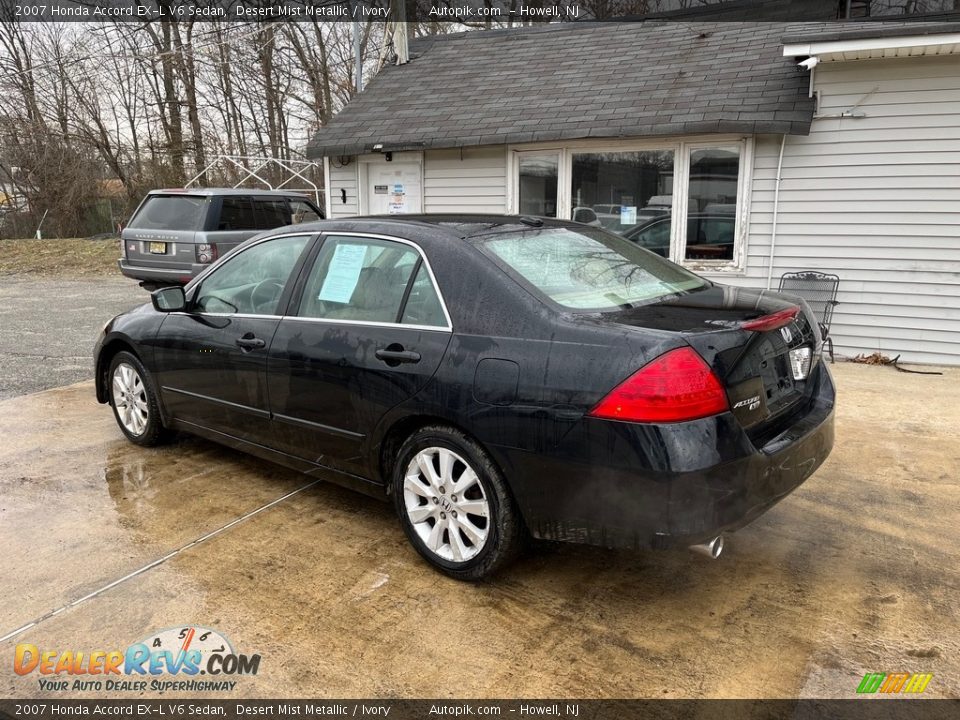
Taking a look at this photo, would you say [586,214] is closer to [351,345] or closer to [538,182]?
[538,182]

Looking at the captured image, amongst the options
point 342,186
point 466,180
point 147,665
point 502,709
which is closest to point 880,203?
point 466,180

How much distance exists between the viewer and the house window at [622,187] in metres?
8.53

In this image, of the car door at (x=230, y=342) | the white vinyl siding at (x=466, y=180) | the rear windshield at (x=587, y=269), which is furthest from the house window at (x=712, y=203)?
the car door at (x=230, y=342)

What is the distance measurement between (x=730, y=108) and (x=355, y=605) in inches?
272

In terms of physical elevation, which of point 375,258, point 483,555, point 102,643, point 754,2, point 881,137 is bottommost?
point 102,643

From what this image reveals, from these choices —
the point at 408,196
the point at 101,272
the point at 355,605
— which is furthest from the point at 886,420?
the point at 101,272

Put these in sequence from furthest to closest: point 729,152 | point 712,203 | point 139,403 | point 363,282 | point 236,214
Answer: point 236,214 → point 712,203 → point 729,152 → point 139,403 → point 363,282

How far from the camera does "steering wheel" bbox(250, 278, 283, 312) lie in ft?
12.8

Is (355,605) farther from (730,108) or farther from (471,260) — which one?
(730,108)

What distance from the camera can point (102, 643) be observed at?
8.95 ft

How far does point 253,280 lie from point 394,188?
21.0ft

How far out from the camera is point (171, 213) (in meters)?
9.59

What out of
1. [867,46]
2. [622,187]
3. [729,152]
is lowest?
[622,187]

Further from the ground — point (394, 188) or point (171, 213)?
point (394, 188)
